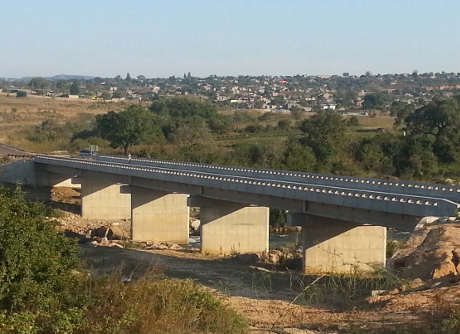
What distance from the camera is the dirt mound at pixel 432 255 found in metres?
20.1

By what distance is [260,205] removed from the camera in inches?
1686

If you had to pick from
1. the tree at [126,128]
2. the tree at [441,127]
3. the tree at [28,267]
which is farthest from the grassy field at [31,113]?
the tree at [28,267]

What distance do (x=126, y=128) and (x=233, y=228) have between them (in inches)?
2112

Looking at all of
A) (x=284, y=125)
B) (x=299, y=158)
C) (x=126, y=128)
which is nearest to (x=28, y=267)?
(x=299, y=158)

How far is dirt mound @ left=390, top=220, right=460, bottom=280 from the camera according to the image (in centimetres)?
2012

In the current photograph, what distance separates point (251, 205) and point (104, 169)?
19.4 meters

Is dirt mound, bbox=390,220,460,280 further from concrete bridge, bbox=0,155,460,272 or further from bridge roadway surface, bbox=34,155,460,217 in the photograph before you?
bridge roadway surface, bbox=34,155,460,217

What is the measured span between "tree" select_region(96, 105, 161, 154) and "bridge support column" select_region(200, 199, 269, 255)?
2085 inches

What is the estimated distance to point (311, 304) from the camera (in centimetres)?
2106

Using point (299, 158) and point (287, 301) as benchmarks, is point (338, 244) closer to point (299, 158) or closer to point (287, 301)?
point (287, 301)

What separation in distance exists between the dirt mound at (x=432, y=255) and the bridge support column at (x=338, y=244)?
45.9ft

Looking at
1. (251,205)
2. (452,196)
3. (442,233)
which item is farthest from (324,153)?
(442,233)

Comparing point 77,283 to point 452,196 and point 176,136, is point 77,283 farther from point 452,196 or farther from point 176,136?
point 176,136

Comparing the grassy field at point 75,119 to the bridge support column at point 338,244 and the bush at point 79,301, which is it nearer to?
the bridge support column at point 338,244
